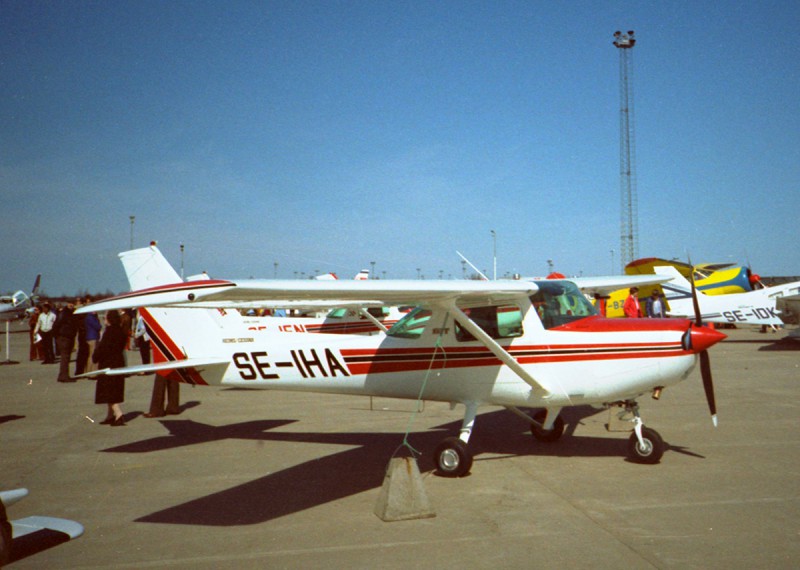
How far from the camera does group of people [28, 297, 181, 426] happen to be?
32.4 feet

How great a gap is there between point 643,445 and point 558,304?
185 cm

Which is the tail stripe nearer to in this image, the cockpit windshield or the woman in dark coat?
the woman in dark coat

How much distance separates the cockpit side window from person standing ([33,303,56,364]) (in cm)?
1793

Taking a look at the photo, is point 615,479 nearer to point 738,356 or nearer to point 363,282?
point 363,282

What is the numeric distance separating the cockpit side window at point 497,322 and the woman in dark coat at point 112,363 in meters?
5.93

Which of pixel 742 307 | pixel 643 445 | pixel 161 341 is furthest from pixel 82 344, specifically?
pixel 742 307

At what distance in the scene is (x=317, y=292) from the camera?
17.5 ft

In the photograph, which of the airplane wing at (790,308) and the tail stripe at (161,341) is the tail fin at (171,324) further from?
the airplane wing at (790,308)

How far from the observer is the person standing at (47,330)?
20322mm

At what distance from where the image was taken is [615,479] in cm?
635

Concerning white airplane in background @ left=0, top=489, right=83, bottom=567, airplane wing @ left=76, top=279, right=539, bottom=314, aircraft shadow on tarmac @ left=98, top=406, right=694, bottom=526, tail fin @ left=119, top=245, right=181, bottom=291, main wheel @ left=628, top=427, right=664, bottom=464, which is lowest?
aircraft shadow on tarmac @ left=98, top=406, right=694, bottom=526

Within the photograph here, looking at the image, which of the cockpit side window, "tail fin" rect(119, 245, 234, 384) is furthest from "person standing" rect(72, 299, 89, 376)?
the cockpit side window

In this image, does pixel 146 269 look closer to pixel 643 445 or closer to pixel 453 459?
pixel 453 459

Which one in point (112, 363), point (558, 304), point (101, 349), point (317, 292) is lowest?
point (112, 363)
